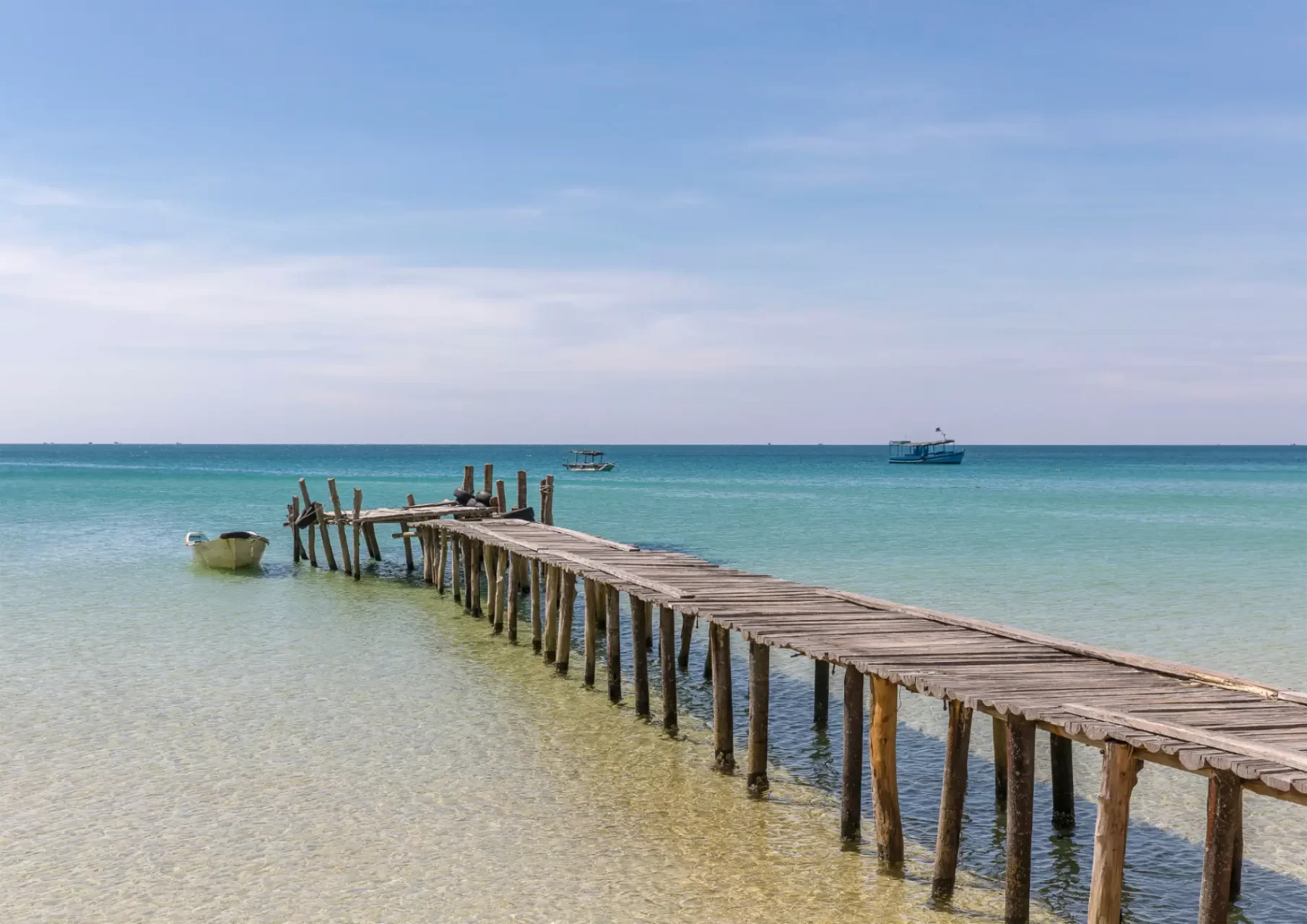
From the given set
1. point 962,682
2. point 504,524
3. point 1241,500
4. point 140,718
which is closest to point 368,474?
point 1241,500

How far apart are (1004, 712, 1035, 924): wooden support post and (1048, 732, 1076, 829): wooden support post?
2.16 m

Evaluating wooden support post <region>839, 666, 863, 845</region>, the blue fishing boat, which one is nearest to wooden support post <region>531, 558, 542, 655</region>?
wooden support post <region>839, 666, 863, 845</region>

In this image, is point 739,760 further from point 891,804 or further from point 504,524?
point 504,524

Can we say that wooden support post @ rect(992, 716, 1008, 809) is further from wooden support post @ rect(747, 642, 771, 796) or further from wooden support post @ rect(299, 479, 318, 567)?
wooden support post @ rect(299, 479, 318, 567)

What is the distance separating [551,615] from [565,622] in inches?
36.9

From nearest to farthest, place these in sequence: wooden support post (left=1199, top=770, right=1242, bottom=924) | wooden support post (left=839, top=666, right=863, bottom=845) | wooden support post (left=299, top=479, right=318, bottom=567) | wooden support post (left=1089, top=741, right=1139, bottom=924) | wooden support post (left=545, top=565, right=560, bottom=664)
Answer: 1. wooden support post (left=1199, top=770, right=1242, bottom=924)
2. wooden support post (left=1089, top=741, right=1139, bottom=924)
3. wooden support post (left=839, top=666, right=863, bottom=845)
4. wooden support post (left=545, top=565, right=560, bottom=664)
5. wooden support post (left=299, top=479, right=318, bottom=567)

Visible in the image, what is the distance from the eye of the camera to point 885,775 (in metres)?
8.61

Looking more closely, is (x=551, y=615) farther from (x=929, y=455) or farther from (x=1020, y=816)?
(x=929, y=455)

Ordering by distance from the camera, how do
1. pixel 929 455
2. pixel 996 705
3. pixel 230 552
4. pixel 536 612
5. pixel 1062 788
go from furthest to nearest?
pixel 929 455 → pixel 230 552 → pixel 536 612 → pixel 1062 788 → pixel 996 705

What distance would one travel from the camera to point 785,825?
9266 mm

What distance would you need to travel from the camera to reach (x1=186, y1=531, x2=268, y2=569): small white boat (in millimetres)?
25922

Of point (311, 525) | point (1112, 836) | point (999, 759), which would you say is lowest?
point (999, 759)

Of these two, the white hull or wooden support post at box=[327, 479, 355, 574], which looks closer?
wooden support post at box=[327, 479, 355, 574]

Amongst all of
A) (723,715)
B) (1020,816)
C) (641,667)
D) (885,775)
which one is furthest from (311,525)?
(1020,816)
